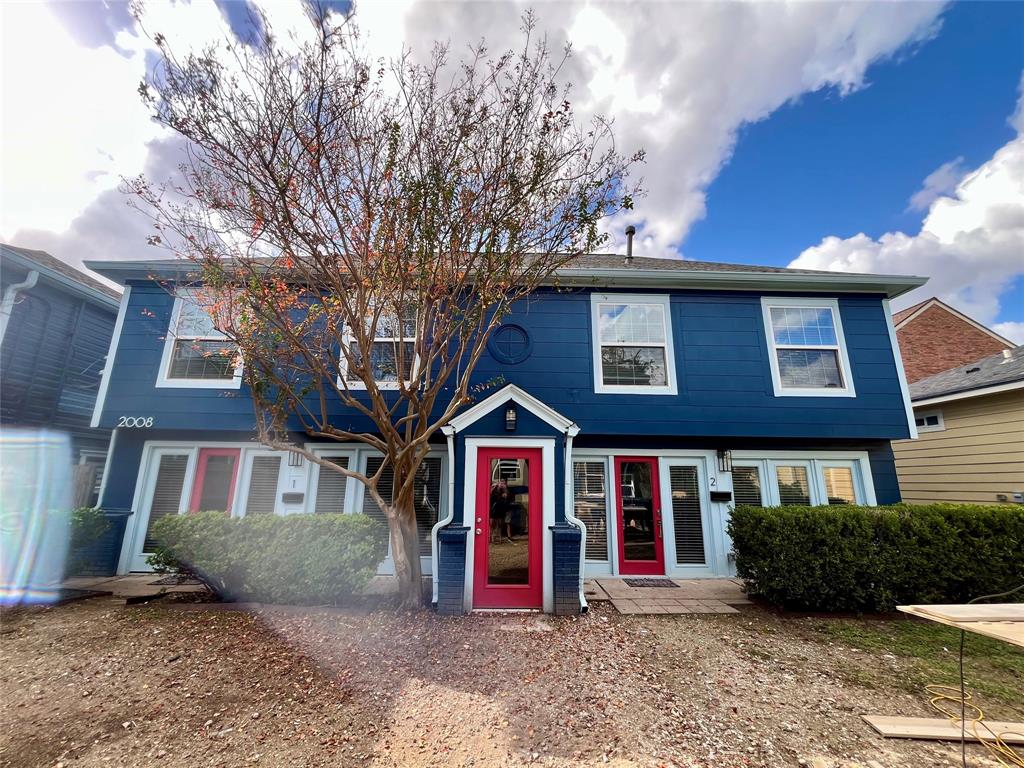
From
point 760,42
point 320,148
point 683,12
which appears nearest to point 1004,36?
point 760,42

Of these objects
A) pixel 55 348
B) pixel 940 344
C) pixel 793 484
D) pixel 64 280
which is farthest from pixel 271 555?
pixel 940 344

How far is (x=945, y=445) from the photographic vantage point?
867cm

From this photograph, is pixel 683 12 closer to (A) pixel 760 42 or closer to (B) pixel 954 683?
(A) pixel 760 42

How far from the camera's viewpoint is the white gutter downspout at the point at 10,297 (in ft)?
24.4

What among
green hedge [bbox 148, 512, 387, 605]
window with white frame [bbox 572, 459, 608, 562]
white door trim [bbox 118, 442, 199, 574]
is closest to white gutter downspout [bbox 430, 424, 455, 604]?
green hedge [bbox 148, 512, 387, 605]

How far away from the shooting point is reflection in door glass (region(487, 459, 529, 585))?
17.5ft

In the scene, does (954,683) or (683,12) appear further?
(683,12)

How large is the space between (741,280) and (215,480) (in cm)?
1012

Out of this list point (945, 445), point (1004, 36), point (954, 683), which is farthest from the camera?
point (945, 445)

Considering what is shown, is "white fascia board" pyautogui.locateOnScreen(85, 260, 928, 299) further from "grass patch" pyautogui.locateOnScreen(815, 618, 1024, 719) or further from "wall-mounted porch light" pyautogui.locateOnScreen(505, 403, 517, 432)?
"grass patch" pyautogui.locateOnScreen(815, 618, 1024, 719)

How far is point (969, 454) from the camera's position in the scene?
26.7ft

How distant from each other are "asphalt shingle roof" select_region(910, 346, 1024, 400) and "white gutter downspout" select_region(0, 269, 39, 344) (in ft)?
60.2

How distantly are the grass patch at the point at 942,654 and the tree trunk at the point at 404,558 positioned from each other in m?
4.77

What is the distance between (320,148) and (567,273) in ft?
13.4
